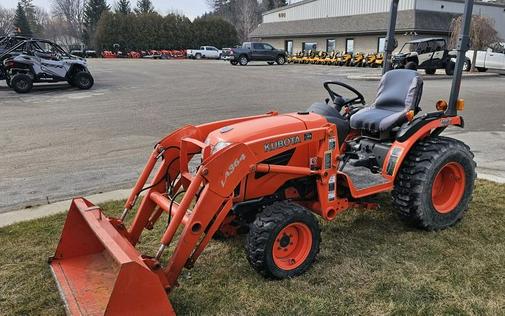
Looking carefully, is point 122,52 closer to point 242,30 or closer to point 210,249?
point 242,30

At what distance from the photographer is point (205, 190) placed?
9.82 ft

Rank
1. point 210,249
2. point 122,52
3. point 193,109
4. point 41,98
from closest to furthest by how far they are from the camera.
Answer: point 210,249, point 193,109, point 41,98, point 122,52

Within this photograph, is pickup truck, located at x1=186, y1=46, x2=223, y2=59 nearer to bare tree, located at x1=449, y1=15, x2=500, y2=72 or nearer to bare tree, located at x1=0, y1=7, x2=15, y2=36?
bare tree, located at x1=449, y1=15, x2=500, y2=72

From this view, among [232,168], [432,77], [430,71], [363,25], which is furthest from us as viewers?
[363,25]

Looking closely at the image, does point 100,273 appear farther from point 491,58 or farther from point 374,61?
point 374,61

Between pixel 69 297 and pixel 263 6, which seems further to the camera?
pixel 263 6

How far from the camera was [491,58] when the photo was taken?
961 inches

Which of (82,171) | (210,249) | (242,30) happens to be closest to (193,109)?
(82,171)

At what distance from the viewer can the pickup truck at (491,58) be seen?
79.2 feet

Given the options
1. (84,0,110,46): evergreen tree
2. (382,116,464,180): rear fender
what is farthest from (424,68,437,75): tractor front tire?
(84,0,110,46): evergreen tree

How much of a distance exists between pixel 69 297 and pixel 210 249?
128 cm

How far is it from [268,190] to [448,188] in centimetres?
205

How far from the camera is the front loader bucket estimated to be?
257 cm

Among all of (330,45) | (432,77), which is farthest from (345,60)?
(432,77)
